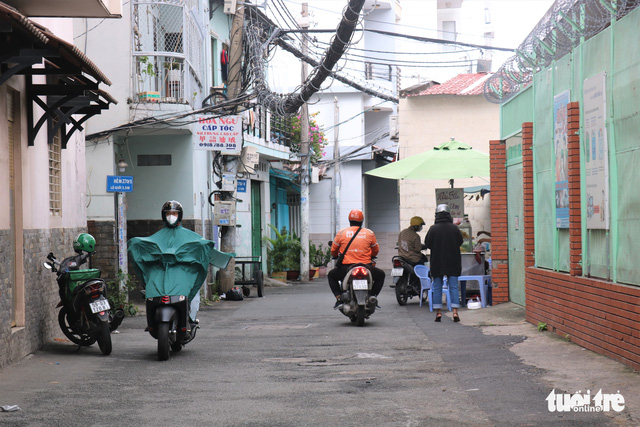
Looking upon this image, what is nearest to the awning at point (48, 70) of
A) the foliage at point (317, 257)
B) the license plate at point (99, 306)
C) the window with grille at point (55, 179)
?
the window with grille at point (55, 179)

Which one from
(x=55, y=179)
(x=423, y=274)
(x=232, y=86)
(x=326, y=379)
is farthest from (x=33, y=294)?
(x=232, y=86)

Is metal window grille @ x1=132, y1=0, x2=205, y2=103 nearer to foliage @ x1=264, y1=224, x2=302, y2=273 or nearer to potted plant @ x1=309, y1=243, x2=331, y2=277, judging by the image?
foliage @ x1=264, y1=224, x2=302, y2=273

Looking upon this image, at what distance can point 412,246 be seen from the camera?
16.3 m

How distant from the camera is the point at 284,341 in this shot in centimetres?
1123

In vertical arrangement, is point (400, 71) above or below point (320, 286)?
above

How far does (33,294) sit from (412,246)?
808cm

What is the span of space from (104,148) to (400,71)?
3004 cm

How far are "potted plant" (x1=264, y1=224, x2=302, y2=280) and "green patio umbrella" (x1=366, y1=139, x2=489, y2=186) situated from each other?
12.2 m

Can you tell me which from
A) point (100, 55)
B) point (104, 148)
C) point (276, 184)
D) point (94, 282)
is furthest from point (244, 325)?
point (276, 184)

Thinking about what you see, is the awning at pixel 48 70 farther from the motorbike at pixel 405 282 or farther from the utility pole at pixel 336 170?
the utility pole at pixel 336 170

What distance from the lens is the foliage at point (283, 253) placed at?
28688 mm

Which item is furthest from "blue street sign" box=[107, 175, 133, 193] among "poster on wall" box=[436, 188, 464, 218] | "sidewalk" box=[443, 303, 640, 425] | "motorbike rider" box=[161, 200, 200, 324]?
"sidewalk" box=[443, 303, 640, 425]

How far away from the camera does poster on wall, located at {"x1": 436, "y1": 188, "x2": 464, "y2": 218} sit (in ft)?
57.6

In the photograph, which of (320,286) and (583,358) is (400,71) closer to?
(320,286)
